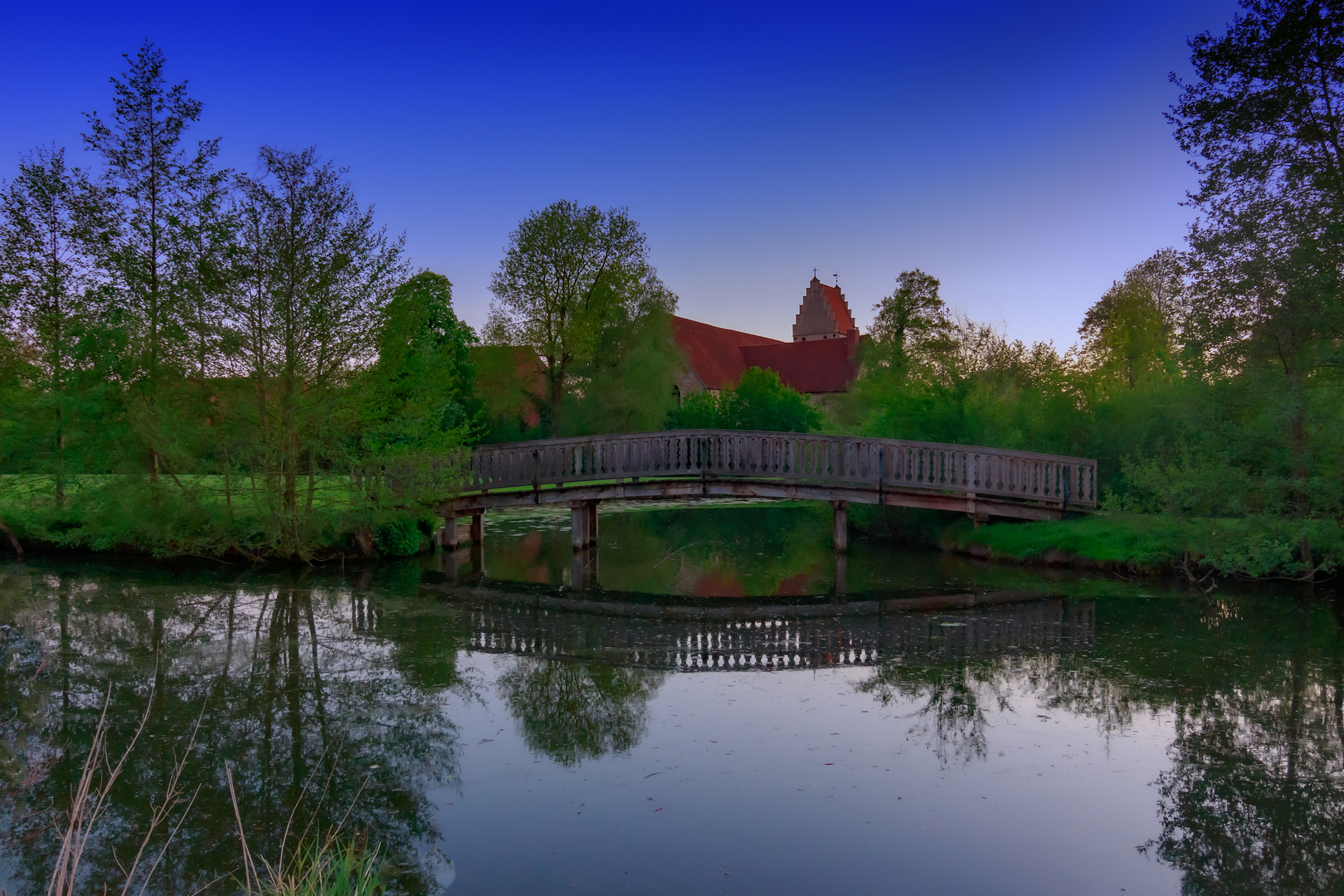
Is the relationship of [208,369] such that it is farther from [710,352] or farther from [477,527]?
[710,352]

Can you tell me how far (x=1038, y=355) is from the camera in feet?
73.9

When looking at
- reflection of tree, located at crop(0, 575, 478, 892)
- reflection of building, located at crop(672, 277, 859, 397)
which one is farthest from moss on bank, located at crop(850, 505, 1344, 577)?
reflection of building, located at crop(672, 277, 859, 397)

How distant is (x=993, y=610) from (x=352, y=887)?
9.30 meters

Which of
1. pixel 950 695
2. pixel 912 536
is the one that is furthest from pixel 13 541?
pixel 912 536

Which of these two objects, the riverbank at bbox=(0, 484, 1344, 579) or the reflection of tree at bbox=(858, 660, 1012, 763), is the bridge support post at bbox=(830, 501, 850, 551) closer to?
the riverbank at bbox=(0, 484, 1344, 579)

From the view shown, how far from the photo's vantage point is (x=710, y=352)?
184 ft

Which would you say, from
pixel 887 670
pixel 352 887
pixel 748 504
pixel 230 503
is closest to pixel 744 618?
pixel 887 670

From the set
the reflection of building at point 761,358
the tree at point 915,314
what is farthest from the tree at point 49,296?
the reflection of building at point 761,358

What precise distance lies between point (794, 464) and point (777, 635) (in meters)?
6.77

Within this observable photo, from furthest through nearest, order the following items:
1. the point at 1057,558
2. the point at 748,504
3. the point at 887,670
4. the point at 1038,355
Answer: the point at 748,504 → the point at 1038,355 → the point at 1057,558 → the point at 887,670

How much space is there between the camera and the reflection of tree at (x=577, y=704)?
686 centimetres

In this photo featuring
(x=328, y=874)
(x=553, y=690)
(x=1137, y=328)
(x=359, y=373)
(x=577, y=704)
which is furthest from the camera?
(x=1137, y=328)

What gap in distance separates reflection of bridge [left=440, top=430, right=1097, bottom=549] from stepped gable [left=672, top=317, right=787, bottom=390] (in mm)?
30004

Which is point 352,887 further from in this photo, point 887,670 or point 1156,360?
point 1156,360
